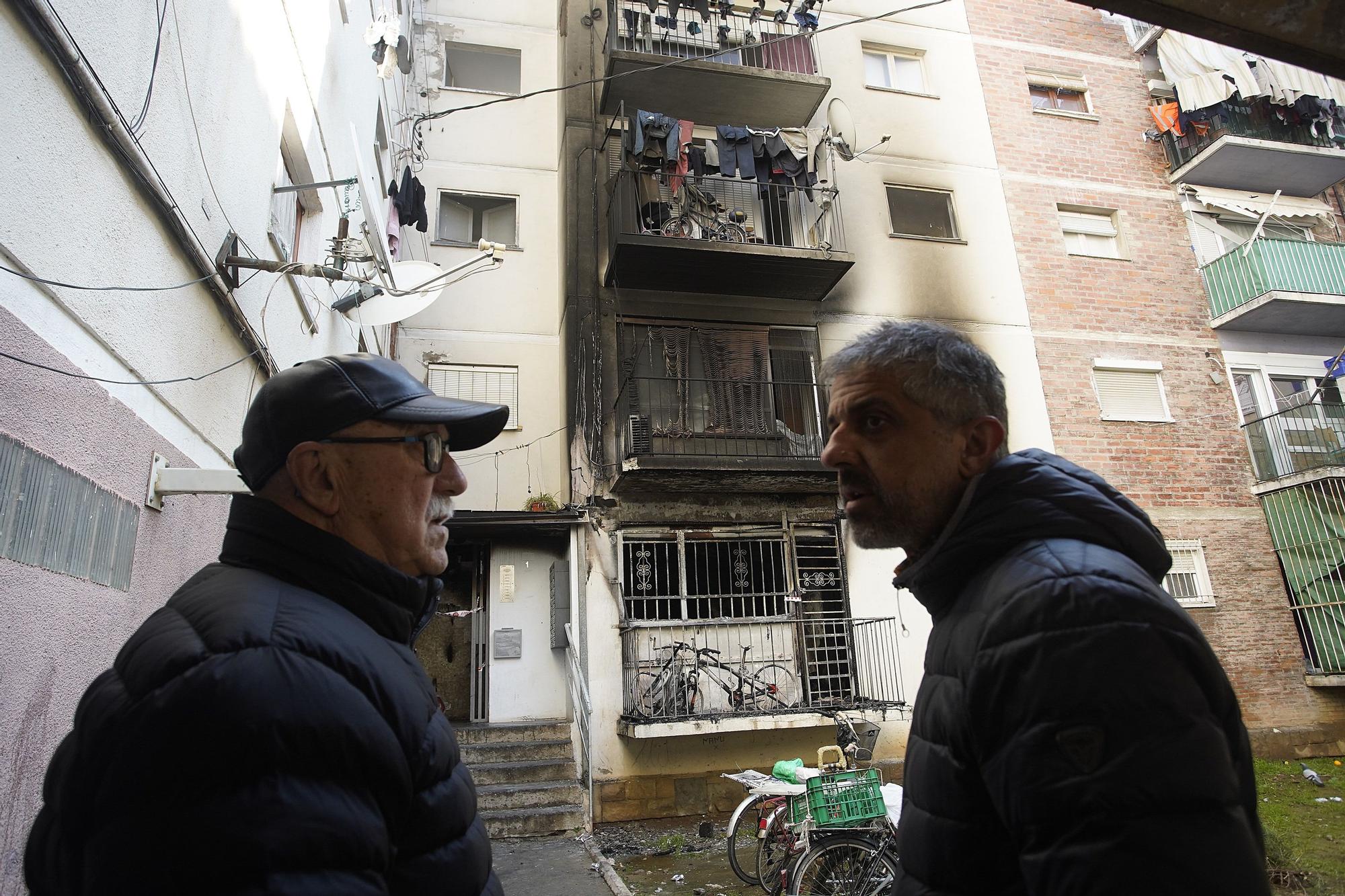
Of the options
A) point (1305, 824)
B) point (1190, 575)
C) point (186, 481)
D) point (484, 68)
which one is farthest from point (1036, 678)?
point (484, 68)

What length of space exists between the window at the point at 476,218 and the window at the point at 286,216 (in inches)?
230

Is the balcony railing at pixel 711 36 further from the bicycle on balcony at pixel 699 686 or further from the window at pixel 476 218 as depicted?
the bicycle on balcony at pixel 699 686

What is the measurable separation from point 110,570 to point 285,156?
4.33m

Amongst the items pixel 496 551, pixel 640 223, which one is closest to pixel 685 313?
pixel 640 223

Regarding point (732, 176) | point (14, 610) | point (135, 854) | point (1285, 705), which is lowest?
point (1285, 705)

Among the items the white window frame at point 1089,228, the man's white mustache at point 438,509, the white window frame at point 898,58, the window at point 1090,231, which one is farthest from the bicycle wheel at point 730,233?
the man's white mustache at point 438,509

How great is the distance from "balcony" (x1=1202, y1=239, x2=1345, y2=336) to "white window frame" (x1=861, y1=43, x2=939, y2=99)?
596 centimetres

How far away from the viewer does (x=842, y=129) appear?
12.1 metres

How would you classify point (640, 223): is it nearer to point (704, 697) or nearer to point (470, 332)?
point (470, 332)

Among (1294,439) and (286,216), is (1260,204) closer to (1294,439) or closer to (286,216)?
(1294,439)

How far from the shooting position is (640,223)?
11523 mm

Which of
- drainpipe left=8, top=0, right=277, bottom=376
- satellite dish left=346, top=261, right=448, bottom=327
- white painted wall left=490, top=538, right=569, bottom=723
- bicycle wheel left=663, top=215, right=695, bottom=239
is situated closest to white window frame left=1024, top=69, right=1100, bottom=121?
bicycle wheel left=663, top=215, right=695, bottom=239

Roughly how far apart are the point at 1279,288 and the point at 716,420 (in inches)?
394

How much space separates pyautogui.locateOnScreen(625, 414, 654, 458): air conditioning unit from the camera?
10.5 metres
